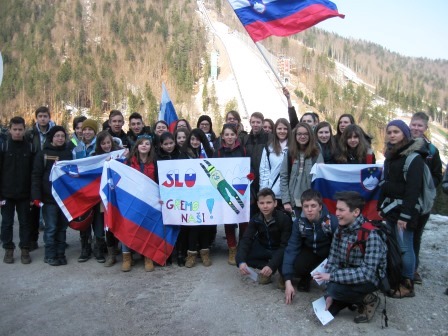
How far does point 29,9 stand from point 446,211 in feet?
312

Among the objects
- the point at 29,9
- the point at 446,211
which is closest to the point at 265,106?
the point at 446,211

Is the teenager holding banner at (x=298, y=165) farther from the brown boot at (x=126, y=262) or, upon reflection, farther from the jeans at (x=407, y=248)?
the brown boot at (x=126, y=262)

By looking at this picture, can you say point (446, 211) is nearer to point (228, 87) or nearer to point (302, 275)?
point (302, 275)

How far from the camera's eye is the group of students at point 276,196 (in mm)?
4004

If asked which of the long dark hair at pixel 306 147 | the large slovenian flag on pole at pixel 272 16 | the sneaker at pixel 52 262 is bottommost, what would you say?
the sneaker at pixel 52 262

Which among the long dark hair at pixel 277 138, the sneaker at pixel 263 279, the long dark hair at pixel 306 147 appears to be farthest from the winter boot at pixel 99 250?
the long dark hair at pixel 306 147

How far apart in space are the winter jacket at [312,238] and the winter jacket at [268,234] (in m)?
0.24

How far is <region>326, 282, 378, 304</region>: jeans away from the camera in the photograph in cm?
375

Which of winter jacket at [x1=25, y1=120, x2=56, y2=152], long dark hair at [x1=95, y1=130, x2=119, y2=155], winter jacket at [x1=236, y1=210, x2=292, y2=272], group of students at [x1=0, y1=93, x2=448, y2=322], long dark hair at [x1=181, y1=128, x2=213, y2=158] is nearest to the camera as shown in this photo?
group of students at [x1=0, y1=93, x2=448, y2=322]

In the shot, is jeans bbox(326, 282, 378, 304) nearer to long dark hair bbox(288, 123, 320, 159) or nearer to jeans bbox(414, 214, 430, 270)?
jeans bbox(414, 214, 430, 270)

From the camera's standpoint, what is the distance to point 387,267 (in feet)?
13.1

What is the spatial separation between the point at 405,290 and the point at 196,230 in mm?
2662

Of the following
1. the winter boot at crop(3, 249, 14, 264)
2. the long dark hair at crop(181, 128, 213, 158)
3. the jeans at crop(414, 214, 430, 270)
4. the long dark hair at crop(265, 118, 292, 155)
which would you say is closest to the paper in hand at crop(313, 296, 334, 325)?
the jeans at crop(414, 214, 430, 270)

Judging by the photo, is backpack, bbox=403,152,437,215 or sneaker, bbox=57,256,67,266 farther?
sneaker, bbox=57,256,67,266
